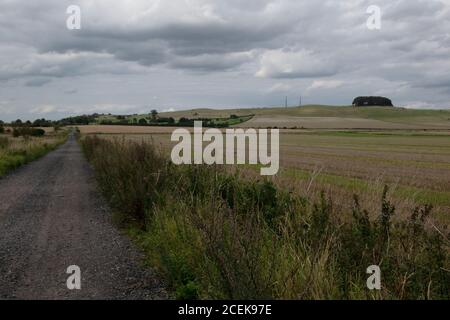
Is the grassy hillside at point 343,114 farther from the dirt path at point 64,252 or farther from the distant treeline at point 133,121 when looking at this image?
the dirt path at point 64,252

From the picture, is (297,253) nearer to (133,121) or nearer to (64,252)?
(64,252)

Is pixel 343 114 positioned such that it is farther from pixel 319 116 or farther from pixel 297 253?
pixel 297 253

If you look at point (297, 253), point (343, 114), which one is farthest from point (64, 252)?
point (343, 114)

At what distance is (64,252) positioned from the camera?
766 cm

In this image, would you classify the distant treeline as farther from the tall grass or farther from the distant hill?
the tall grass

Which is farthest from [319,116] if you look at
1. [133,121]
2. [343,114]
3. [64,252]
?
[64,252]

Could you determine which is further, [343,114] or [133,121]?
[343,114]

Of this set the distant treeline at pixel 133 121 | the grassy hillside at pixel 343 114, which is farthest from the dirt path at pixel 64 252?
the grassy hillside at pixel 343 114

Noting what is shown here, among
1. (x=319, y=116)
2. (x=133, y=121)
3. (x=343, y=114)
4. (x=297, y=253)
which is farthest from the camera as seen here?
(x=343, y=114)

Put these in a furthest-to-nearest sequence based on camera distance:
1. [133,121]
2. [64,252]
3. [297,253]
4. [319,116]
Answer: [319,116] → [133,121] → [64,252] → [297,253]

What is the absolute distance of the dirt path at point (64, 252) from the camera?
230 inches

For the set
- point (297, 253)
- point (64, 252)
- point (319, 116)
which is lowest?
point (64, 252)

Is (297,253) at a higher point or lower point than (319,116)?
lower
